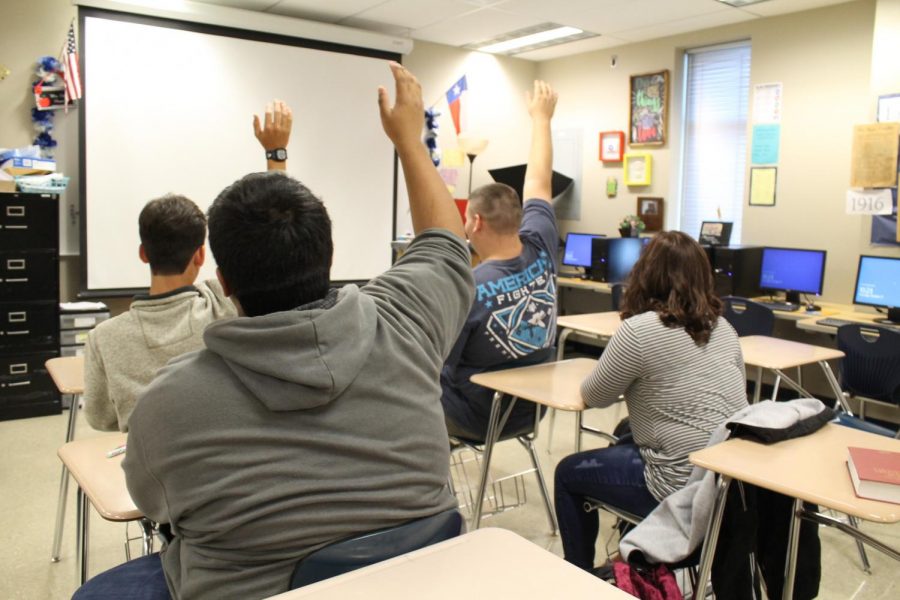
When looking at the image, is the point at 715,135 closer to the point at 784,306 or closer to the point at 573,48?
the point at 573,48

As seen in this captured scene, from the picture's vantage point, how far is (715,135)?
20.2 feet

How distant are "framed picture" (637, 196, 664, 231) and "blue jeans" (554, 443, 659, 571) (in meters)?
4.39

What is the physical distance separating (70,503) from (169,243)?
201cm

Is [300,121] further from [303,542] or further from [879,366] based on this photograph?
[303,542]

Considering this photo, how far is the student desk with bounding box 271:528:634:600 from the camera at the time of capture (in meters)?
1.00

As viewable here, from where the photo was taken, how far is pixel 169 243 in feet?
6.45

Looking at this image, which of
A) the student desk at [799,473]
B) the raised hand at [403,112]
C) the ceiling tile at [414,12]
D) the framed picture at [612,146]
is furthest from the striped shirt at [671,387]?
the framed picture at [612,146]

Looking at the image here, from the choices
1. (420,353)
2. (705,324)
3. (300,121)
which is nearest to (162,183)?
(300,121)

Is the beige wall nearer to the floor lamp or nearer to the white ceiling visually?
the white ceiling

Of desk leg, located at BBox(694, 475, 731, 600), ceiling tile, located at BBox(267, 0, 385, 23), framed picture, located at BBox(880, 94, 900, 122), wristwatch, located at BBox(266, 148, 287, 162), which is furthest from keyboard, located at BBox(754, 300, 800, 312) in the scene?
wristwatch, located at BBox(266, 148, 287, 162)

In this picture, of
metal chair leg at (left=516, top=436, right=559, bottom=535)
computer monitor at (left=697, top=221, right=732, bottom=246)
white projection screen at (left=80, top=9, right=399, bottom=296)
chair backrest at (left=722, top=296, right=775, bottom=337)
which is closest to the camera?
metal chair leg at (left=516, top=436, right=559, bottom=535)

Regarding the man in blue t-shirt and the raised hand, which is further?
the man in blue t-shirt

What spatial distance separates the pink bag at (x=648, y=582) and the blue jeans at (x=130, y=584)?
105cm

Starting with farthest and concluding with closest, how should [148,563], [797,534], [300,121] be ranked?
1. [300,121]
2. [797,534]
3. [148,563]
